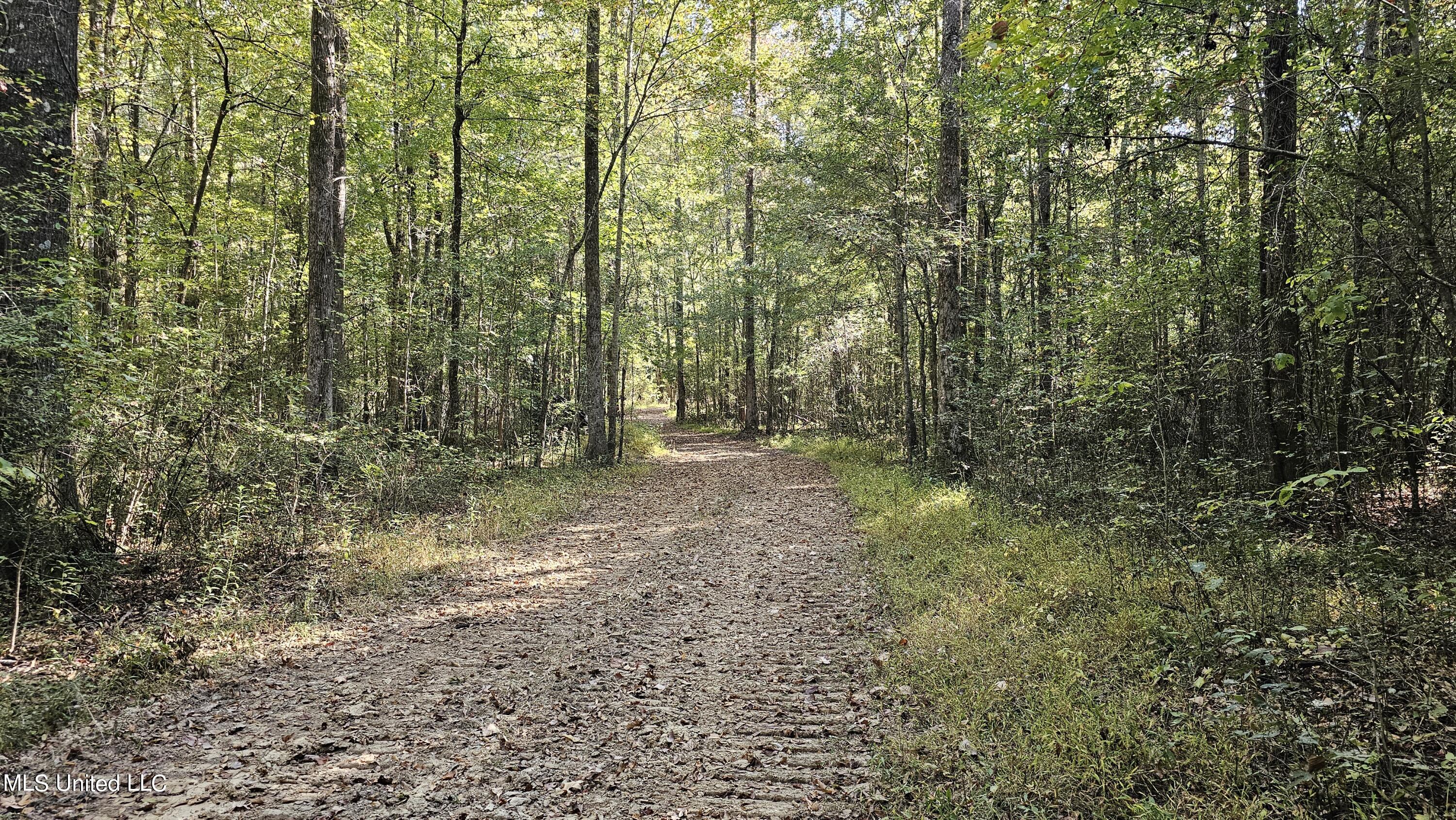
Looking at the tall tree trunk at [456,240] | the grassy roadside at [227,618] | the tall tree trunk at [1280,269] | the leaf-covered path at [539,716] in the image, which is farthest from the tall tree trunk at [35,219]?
the tall tree trunk at [1280,269]

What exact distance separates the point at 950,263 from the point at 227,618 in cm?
→ 1247

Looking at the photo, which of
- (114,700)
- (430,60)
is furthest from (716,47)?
(114,700)

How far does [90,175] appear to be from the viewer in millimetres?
6957

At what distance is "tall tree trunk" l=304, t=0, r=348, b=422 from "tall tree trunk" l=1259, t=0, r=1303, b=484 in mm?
12011

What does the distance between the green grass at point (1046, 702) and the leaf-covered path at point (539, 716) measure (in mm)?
453

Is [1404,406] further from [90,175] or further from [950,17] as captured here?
[90,175]

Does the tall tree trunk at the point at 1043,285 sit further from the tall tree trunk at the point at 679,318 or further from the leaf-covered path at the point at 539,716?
the tall tree trunk at the point at 679,318

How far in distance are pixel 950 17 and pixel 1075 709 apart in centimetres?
1280

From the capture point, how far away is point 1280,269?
18.8 feet

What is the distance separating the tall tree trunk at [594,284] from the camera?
15508mm

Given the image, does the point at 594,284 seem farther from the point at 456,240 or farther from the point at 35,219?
the point at 35,219

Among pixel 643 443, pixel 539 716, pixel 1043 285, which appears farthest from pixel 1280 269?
pixel 643 443

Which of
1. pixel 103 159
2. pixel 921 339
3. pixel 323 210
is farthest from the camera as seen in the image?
pixel 921 339

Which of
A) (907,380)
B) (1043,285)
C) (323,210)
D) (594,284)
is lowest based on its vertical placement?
(907,380)
